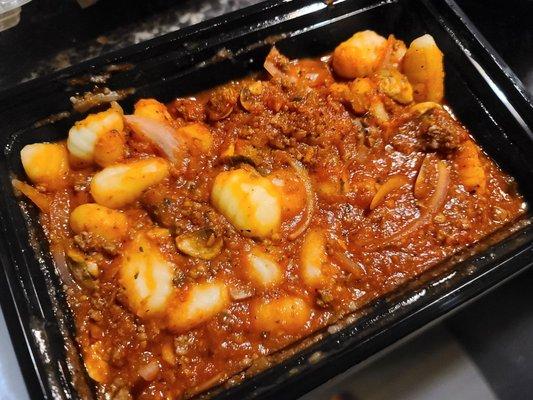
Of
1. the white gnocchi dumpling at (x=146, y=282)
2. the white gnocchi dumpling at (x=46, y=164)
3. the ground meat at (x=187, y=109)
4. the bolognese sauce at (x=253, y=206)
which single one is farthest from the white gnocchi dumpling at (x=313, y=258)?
the white gnocchi dumpling at (x=46, y=164)

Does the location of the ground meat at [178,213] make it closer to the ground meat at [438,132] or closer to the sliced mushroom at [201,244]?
the sliced mushroom at [201,244]

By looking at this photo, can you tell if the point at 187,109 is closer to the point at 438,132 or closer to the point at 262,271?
the point at 262,271

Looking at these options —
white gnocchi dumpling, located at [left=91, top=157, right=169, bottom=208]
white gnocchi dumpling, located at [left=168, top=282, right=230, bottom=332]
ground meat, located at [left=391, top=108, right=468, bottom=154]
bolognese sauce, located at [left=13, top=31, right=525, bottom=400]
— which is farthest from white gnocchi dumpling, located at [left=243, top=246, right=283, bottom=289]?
ground meat, located at [left=391, top=108, right=468, bottom=154]

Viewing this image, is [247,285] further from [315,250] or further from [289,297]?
[315,250]

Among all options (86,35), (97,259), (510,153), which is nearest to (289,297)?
(97,259)

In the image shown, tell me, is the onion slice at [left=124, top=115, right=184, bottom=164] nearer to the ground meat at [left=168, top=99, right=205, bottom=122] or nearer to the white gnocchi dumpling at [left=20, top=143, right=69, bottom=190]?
the ground meat at [left=168, top=99, right=205, bottom=122]
